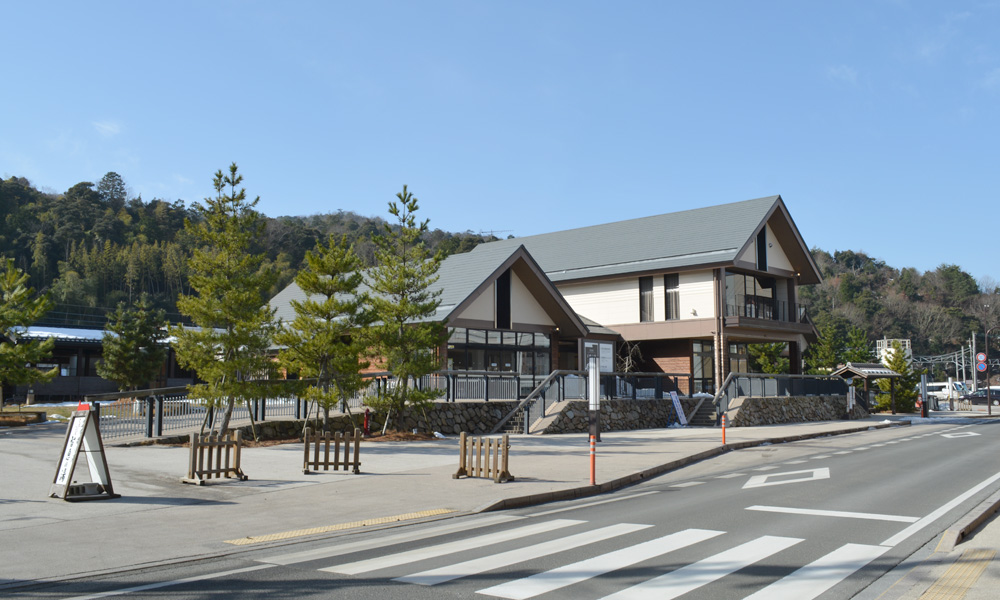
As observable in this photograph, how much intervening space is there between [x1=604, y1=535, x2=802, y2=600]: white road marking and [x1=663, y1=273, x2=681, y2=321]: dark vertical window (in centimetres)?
2893

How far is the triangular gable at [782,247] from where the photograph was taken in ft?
123

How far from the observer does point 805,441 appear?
83.0 ft

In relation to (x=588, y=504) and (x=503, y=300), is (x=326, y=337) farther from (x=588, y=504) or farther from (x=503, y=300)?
(x=588, y=504)

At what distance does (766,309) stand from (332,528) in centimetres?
3391

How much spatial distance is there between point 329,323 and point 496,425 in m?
7.90

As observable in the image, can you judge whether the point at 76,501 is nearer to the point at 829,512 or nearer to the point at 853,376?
the point at 829,512

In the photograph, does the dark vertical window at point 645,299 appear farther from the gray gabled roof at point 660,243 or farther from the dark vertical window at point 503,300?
the dark vertical window at point 503,300

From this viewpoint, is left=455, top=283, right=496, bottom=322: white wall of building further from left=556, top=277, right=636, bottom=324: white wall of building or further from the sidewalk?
left=556, top=277, right=636, bottom=324: white wall of building

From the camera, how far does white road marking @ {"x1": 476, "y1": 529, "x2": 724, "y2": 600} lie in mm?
6605

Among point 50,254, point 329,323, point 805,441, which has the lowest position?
point 805,441

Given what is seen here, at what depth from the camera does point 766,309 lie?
130 feet

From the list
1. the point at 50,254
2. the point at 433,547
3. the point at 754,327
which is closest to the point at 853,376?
the point at 754,327

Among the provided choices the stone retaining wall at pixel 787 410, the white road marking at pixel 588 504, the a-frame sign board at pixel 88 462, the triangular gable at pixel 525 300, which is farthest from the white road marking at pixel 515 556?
the stone retaining wall at pixel 787 410

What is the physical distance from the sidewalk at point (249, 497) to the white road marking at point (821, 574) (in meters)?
0.78
